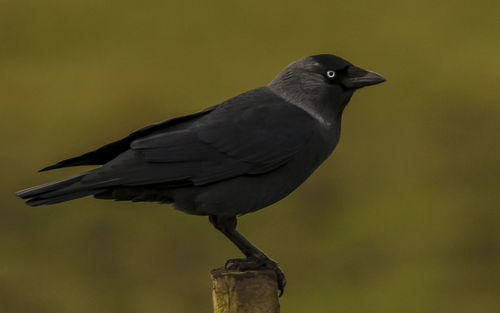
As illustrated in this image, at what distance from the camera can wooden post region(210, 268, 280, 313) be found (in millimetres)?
5457

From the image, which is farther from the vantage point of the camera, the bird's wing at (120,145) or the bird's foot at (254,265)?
the bird's wing at (120,145)

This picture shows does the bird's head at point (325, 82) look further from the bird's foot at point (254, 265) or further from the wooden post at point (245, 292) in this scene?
the wooden post at point (245, 292)

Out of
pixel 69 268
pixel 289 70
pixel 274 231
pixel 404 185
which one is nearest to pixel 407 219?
pixel 404 185

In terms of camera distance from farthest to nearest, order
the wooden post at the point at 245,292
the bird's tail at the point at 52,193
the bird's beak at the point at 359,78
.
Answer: the bird's beak at the point at 359,78 → the bird's tail at the point at 52,193 → the wooden post at the point at 245,292

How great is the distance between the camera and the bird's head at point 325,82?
6.20 metres

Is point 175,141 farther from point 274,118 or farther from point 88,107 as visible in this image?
point 88,107

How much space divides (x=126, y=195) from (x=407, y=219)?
349 inches

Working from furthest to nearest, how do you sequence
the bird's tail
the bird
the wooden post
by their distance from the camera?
the bird, the bird's tail, the wooden post

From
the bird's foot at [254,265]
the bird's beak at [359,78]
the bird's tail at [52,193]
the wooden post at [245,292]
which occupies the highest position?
the bird's beak at [359,78]

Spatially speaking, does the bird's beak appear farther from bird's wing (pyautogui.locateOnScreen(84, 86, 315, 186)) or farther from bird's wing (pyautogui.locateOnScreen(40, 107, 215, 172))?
bird's wing (pyautogui.locateOnScreen(40, 107, 215, 172))

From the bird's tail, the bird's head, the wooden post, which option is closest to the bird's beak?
the bird's head

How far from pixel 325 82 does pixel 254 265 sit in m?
1.36

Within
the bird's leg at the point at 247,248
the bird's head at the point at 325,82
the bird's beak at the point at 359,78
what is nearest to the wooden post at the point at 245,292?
the bird's leg at the point at 247,248

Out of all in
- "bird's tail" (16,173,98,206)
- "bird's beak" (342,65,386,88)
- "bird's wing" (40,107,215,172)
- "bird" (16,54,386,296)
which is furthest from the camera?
"bird's beak" (342,65,386,88)
